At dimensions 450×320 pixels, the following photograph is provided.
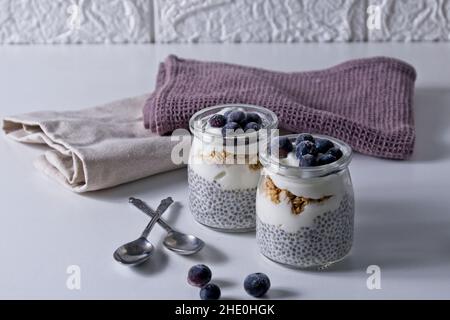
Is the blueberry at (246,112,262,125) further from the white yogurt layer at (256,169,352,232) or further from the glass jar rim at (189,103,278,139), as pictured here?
the white yogurt layer at (256,169,352,232)

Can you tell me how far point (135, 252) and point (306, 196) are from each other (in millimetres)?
195

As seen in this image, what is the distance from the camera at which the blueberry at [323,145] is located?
0.81 meters

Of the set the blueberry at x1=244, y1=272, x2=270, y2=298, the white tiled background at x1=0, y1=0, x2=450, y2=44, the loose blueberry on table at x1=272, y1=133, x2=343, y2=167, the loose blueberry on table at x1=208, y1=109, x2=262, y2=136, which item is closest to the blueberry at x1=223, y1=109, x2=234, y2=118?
the loose blueberry on table at x1=208, y1=109, x2=262, y2=136

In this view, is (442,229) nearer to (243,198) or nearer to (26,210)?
(243,198)

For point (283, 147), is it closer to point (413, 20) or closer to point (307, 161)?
point (307, 161)

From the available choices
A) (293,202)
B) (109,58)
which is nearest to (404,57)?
(109,58)

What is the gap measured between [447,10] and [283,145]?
2.81ft

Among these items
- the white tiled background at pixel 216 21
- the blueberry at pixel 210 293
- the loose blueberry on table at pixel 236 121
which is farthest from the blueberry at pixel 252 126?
the white tiled background at pixel 216 21

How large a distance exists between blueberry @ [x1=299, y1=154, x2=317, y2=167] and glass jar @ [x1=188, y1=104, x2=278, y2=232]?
0.33ft

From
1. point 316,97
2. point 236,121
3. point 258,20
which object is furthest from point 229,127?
point 258,20

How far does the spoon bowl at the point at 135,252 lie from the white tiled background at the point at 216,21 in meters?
0.79

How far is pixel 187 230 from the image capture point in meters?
0.91

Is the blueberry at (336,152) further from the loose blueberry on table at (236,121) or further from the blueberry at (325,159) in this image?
the loose blueberry on table at (236,121)

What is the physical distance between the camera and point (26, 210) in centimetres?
96
